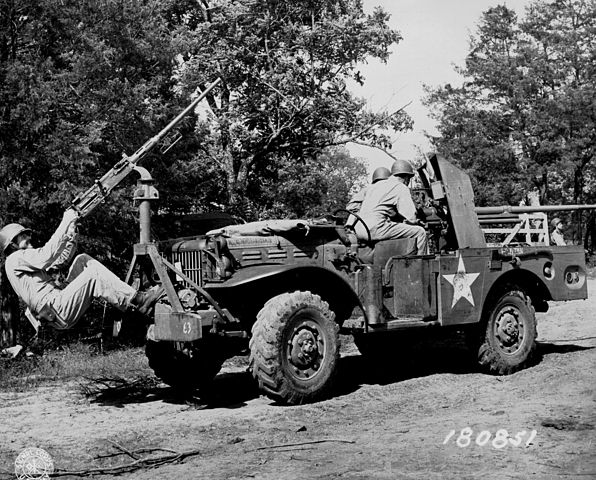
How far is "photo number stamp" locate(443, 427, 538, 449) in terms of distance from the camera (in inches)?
254

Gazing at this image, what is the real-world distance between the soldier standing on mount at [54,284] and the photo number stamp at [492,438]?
3447mm

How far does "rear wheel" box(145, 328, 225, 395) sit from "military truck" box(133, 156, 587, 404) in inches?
0.6

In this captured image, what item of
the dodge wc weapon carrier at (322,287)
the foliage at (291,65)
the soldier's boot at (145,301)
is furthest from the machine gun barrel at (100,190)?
the foliage at (291,65)

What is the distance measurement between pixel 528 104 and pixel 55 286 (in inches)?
1051

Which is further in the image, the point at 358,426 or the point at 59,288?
the point at 59,288

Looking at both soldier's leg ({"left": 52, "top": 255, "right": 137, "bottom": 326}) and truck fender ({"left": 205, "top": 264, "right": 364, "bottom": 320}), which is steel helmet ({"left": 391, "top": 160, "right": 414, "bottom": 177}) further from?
soldier's leg ({"left": 52, "top": 255, "right": 137, "bottom": 326})

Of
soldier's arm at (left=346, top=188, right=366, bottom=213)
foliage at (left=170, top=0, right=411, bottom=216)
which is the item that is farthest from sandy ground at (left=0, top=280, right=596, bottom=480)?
foliage at (left=170, top=0, right=411, bottom=216)

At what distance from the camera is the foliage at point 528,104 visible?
31391 mm

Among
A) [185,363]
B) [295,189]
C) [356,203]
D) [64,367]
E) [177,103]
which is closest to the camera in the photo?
[185,363]

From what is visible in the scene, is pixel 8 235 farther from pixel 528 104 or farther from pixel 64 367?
pixel 528 104

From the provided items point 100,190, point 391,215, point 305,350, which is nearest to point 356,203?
point 391,215

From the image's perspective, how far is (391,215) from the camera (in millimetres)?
9914

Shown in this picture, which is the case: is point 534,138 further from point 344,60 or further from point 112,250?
point 112,250

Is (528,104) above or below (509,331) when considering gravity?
above
